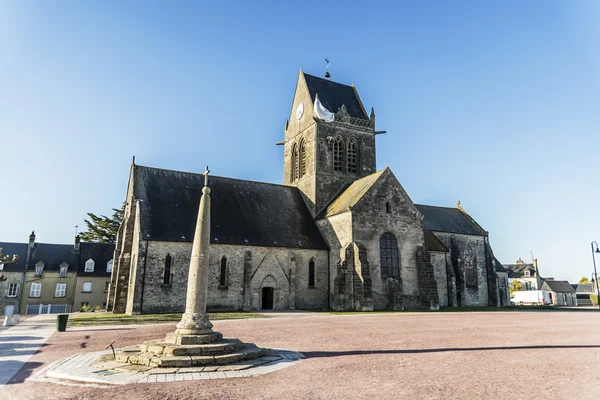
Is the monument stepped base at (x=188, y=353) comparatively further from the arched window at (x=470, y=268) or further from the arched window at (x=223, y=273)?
the arched window at (x=470, y=268)

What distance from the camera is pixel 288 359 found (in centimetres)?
899

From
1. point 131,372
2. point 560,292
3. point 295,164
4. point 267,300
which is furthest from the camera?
point 560,292

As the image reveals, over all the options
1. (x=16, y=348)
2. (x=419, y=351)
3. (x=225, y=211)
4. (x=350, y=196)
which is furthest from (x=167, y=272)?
(x=419, y=351)

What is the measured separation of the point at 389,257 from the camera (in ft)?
96.7

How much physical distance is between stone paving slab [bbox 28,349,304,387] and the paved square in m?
0.26

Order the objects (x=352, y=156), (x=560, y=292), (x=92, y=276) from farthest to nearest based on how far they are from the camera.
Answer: (x=560, y=292), (x=92, y=276), (x=352, y=156)

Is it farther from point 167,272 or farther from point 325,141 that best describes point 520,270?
point 167,272

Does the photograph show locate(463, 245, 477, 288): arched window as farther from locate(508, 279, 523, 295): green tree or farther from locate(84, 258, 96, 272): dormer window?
locate(508, 279, 523, 295): green tree

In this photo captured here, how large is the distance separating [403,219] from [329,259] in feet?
20.3

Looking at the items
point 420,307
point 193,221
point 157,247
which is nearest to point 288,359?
point 157,247

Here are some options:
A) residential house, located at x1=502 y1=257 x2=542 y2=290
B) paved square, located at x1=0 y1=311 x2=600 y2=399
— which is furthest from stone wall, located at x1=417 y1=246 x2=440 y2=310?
residential house, located at x1=502 y1=257 x2=542 y2=290

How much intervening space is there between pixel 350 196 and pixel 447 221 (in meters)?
13.8

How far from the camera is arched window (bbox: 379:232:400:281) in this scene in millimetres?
29125

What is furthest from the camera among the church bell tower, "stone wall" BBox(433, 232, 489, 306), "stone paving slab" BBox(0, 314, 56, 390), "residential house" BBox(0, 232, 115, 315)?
"stone wall" BBox(433, 232, 489, 306)
